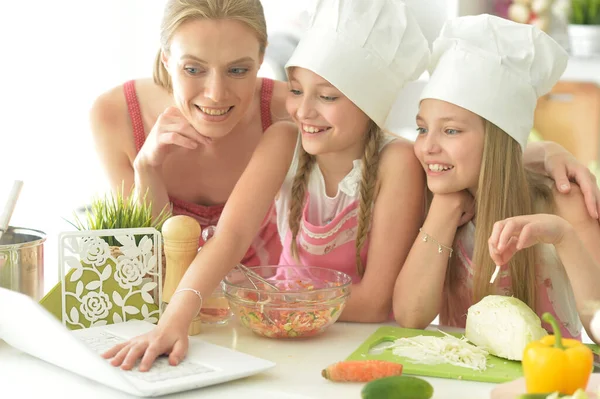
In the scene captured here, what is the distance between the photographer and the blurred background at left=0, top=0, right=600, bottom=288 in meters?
3.12

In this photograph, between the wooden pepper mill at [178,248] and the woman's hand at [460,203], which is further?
the woman's hand at [460,203]

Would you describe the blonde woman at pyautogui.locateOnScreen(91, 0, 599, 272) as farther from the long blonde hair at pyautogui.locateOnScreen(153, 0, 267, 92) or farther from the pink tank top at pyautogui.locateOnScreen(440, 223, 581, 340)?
the pink tank top at pyautogui.locateOnScreen(440, 223, 581, 340)

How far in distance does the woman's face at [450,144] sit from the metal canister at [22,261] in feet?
2.34

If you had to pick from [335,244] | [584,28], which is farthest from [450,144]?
[584,28]

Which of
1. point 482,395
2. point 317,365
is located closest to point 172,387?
point 317,365

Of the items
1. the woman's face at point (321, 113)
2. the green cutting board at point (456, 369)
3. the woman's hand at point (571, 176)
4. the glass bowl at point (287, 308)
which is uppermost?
the woman's face at point (321, 113)

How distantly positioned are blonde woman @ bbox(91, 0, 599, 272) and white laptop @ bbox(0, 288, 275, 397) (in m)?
0.58

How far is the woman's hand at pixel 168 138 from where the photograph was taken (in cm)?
187

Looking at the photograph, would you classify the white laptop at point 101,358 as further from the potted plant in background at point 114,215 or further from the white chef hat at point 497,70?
the white chef hat at point 497,70

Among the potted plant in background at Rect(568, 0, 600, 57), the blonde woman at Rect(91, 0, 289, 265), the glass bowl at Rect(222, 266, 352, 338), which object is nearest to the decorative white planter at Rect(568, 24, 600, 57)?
the potted plant in background at Rect(568, 0, 600, 57)

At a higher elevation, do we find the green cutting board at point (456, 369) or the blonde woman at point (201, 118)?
the blonde woman at point (201, 118)

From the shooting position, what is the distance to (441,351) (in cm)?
138

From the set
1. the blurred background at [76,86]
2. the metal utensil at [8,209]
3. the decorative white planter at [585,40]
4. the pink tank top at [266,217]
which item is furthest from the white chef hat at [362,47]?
the decorative white planter at [585,40]

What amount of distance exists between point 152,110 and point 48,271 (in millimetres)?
906
